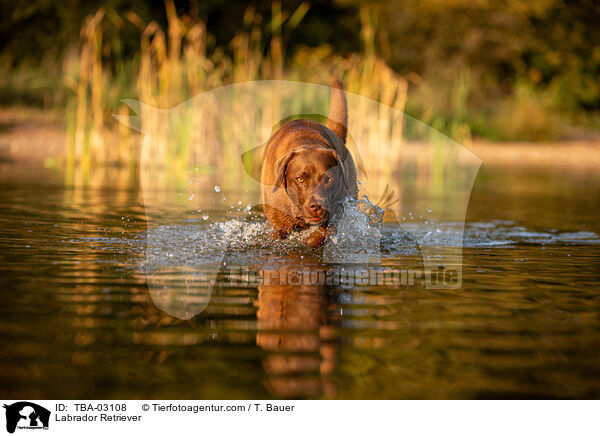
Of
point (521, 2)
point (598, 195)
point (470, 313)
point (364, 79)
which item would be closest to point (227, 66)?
point (364, 79)

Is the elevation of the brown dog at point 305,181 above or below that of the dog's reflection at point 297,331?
above

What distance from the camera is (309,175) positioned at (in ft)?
22.7

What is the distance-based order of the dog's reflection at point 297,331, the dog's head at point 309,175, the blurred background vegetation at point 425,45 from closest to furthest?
the dog's reflection at point 297,331 → the dog's head at point 309,175 → the blurred background vegetation at point 425,45

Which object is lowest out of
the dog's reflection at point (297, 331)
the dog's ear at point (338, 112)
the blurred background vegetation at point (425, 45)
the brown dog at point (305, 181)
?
the dog's reflection at point (297, 331)

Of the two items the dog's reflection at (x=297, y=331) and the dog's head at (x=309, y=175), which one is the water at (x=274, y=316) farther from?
the dog's head at (x=309, y=175)

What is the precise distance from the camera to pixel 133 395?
10.7 feet

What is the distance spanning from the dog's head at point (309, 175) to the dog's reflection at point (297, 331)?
38.1 inches

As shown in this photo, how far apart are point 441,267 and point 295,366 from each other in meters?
2.79
